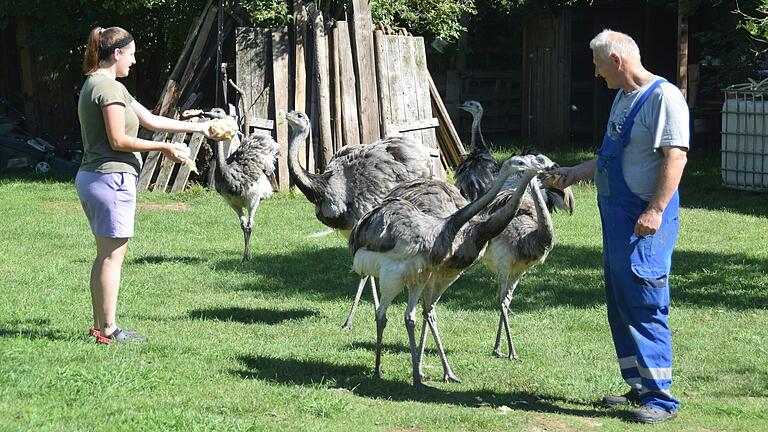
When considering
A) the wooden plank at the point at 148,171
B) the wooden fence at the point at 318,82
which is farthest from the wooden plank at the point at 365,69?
the wooden plank at the point at 148,171

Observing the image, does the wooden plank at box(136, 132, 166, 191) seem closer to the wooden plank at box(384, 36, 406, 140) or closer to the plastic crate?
the wooden plank at box(384, 36, 406, 140)

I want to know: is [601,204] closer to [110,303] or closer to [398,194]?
[398,194]

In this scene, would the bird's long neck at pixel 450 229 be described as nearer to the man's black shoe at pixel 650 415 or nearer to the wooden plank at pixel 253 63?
the man's black shoe at pixel 650 415

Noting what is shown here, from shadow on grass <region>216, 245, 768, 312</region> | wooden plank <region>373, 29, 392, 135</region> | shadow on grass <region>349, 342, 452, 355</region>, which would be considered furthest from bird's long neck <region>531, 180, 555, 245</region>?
wooden plank <region>373, 29, 392, 135</region>

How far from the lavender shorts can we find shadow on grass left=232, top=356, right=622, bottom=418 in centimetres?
134

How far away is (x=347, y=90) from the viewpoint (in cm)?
1634

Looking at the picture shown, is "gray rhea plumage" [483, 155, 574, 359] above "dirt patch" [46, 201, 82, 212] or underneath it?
above

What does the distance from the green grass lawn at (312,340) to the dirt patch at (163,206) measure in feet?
4.02

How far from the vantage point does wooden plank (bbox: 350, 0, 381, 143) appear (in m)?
16.4

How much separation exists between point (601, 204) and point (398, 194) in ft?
7.05

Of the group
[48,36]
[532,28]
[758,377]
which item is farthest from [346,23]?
[758,377]

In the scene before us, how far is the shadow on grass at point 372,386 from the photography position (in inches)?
267

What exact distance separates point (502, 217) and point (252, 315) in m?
3.28

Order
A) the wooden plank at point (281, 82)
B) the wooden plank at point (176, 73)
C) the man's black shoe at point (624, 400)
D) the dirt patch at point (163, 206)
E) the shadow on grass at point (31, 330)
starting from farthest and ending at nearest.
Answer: the wooden plank at point (176, 73)
the wooden plank at point (281, 82)
the dirt patch at point (163, 206)
the shadow on grass at point (31, 330)
the man's black shoe at point (624, 400)
